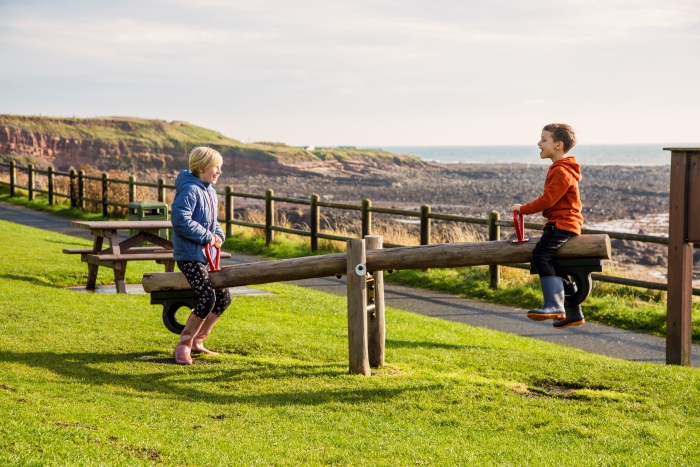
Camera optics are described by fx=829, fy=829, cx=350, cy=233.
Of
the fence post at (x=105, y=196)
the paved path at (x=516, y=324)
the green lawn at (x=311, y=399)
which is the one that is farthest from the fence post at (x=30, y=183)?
the green lawn at (x=311, y=399)

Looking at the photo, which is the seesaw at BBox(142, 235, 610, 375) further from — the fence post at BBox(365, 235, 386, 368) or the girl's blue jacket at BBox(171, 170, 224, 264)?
the girl's blue jacket at BBox(171, 170, 224, 264)

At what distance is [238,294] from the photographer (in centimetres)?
1159

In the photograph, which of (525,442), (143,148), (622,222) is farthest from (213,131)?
(525,442)

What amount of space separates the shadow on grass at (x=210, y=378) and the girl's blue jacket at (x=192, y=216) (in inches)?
39.6

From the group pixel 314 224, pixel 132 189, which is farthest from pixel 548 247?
pixel 132 189

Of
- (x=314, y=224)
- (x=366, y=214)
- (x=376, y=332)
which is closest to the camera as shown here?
(x=376, y=332)

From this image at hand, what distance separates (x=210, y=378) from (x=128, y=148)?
3367 inches

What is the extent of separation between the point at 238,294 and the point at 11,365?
4.95m

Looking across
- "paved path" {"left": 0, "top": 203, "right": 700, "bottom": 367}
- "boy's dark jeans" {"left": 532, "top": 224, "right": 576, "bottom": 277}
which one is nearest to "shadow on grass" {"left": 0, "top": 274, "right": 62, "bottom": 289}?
"paved path" {"left": 0, "top": 203, "right": 700, "bottom": 367}

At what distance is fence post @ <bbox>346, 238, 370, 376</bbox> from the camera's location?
7031mm

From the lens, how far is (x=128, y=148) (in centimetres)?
8881

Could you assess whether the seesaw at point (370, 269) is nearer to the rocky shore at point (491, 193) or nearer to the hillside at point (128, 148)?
the rocky shore at point (491, 193)

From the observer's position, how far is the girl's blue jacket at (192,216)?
6.92 meters

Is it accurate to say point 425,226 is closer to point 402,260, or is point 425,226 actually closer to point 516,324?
point 516,324
